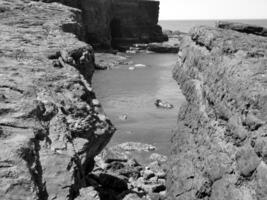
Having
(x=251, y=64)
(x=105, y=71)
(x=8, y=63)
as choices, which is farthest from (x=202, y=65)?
(x=105, y=71)

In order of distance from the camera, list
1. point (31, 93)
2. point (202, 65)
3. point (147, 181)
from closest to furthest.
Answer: point (31, 93)
point (202, 65)
point (147, 181)

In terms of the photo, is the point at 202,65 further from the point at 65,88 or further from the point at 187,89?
the point at 65,88

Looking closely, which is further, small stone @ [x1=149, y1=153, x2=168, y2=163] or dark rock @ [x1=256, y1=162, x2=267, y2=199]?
small stone @ [x1=149, y1=153, x2=168, y2=163]

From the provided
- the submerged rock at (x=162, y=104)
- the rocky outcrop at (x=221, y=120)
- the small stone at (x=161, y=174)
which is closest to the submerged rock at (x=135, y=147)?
the small stone at (x=161, y=174)

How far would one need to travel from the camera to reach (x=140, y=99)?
3731 centimetres

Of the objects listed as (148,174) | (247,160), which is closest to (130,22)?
(148,174)

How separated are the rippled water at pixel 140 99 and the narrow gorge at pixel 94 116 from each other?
8.66 metres

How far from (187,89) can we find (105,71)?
131 feet

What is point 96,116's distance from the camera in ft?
29.1

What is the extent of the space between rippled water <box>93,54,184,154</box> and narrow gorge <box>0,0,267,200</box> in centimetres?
866

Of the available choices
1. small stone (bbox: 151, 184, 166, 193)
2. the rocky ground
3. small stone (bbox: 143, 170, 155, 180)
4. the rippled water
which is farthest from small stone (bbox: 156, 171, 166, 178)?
the rocky ground

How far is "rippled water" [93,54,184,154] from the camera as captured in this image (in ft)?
87.1

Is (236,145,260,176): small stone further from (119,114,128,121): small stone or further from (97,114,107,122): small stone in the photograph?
(119,114,128,121): small stone

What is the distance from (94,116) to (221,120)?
3371 mm
